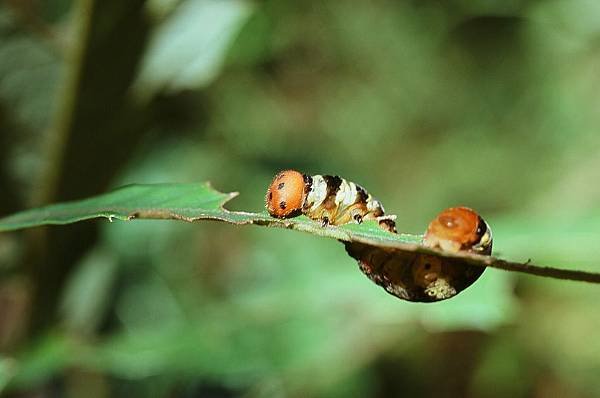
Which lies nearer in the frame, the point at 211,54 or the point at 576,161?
the point at 211,54

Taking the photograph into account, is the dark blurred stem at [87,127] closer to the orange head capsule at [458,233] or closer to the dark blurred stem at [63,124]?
the dark blurred stem at [63,124]

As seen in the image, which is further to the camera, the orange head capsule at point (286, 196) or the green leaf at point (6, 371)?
the green leaf at point (6, 371)

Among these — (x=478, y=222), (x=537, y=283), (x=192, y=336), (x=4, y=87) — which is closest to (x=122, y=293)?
(x=192, y=336)

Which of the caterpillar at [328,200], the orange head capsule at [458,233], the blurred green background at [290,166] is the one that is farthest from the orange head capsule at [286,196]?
the blurred green background at [290,166]

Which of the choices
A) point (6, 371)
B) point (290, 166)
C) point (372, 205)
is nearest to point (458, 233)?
point (372, 205)

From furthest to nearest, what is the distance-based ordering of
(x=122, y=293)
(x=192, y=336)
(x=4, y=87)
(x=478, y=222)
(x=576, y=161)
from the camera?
A: (x=576, y=161) → (x=122, y=293) → (x=192, y=336) → (x=4, y=87) → (x=478, y=222)

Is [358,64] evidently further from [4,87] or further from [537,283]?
[4,87]

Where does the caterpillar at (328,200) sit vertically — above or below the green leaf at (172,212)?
above

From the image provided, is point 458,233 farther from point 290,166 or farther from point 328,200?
point 290,166

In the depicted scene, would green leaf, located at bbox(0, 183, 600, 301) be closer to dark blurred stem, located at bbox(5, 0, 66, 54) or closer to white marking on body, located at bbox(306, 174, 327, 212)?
white marking on body, located at bbox(306, 174, 327, 212)
